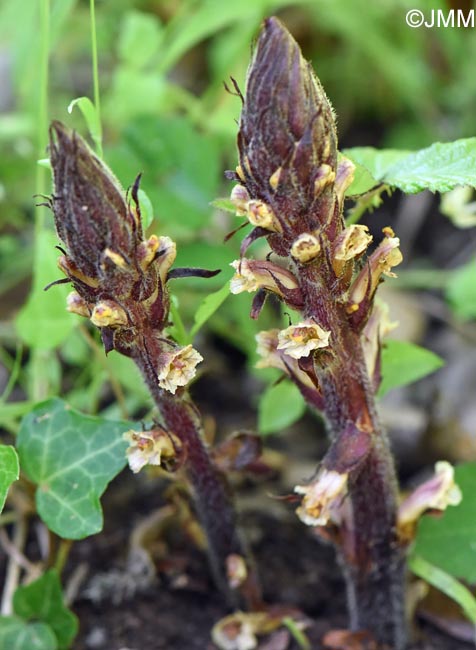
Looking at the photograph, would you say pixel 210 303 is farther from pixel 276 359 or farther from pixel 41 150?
pixel 41 150

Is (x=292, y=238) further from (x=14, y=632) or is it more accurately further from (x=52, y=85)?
(x=52, y=85)

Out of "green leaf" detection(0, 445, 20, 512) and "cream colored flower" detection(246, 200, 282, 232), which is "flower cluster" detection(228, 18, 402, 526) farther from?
"green leaf" detection(0, 445, 20, 512)

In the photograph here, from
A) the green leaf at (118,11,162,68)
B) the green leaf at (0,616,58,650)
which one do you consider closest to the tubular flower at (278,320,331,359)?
the green leaf at (0,616,58,650)

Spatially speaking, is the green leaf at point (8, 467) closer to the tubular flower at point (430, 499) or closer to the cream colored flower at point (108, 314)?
the cream colored flower at point (108, 314)

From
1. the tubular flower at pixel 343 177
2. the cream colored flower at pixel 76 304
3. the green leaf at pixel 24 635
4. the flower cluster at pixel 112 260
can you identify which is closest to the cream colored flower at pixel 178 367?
the flower cluster at pixel 112 260

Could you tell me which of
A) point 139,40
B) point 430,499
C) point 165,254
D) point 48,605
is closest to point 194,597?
point 48,605

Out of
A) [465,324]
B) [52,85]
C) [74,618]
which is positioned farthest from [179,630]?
[52,85]

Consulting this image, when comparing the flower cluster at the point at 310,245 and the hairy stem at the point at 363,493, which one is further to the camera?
the hairy stem at the point at 363,493
